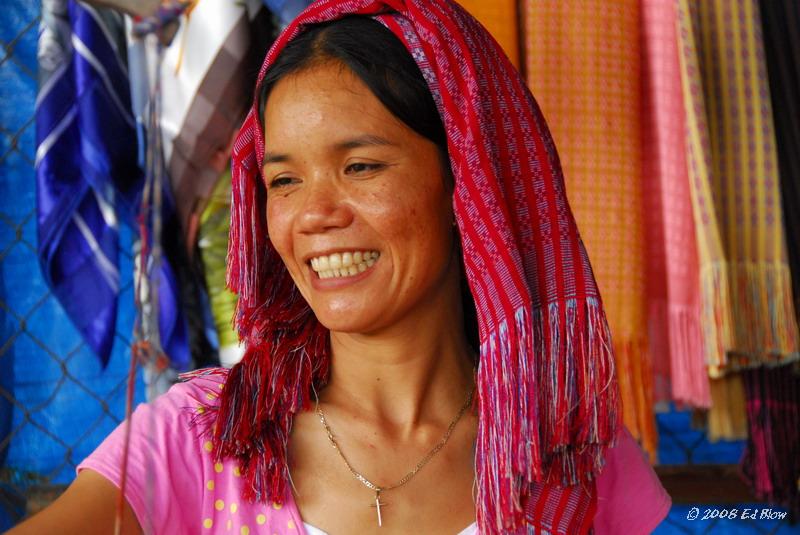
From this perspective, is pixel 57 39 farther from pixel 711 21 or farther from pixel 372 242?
pixel 711 21

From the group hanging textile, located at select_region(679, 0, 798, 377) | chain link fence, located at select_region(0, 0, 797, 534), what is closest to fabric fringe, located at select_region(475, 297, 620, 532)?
hanging textile, located at select_region(679, 0, 798, 377)

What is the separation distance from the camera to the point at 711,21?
81.0 inches

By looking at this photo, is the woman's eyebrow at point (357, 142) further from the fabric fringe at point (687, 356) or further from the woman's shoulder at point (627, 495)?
the fabric fringe at point (687, 356)

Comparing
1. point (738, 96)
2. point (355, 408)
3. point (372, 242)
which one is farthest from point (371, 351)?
point (738, 96)

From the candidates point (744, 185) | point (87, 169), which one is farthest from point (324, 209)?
point (744, 185)

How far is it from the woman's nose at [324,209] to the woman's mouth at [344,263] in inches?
1.7

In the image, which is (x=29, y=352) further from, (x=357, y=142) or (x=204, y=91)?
(x=357, y=142)

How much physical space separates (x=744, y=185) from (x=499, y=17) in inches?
24.2

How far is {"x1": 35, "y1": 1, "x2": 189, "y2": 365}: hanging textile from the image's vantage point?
6.05 ft

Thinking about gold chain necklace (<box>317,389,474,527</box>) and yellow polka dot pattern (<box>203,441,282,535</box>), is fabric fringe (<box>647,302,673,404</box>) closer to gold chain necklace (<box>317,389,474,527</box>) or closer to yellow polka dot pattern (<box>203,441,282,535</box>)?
gold chain necklace (<box>317,389,474,527</box>)

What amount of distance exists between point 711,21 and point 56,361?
153cm

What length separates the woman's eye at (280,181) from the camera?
1.49 metres

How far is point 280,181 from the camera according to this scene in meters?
1.50

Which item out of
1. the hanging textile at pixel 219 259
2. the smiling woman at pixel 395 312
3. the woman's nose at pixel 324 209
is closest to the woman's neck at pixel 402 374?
the smiling woman at pixel 395 312
